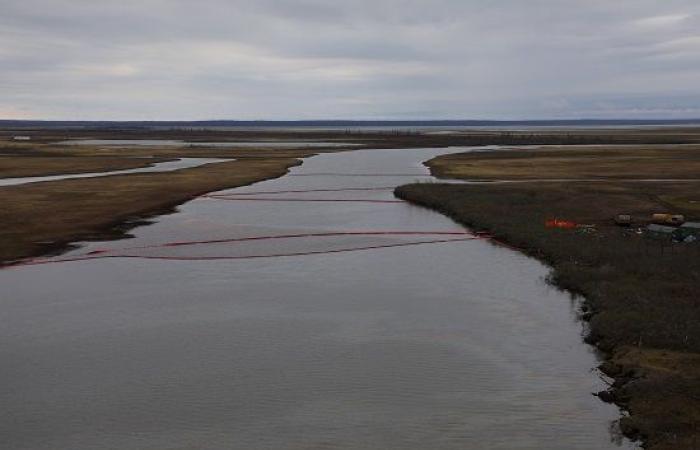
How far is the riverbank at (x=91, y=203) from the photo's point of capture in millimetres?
31797

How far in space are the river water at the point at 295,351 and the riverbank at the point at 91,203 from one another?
108 inches

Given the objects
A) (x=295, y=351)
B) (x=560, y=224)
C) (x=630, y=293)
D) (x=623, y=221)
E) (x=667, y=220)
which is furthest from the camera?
(x=560, y=224)

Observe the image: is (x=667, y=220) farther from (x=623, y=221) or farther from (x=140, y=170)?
(x=140, y=170)

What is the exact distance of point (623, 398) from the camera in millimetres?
14188

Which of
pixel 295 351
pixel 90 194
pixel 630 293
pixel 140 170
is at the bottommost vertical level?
pixel 295 351

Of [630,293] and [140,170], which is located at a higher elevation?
[140,170]

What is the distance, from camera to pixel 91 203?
42688 mm

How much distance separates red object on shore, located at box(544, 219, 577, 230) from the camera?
3142 centimetres

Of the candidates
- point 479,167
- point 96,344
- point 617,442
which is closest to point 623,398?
point 617,442

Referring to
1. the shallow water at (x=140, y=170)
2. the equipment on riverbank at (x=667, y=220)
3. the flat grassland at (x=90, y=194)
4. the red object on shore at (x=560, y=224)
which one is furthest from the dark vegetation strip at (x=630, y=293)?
the shallow water at (x=140, y=170)

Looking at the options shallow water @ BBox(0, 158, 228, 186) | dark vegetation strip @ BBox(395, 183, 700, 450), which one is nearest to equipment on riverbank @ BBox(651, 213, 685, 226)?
dark vegetation strip @ BBox(395, 183, 700, 450)

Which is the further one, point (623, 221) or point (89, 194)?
point (89, 194)

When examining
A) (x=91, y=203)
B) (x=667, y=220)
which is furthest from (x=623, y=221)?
(x=91, y=203)

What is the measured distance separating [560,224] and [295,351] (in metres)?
18.1
